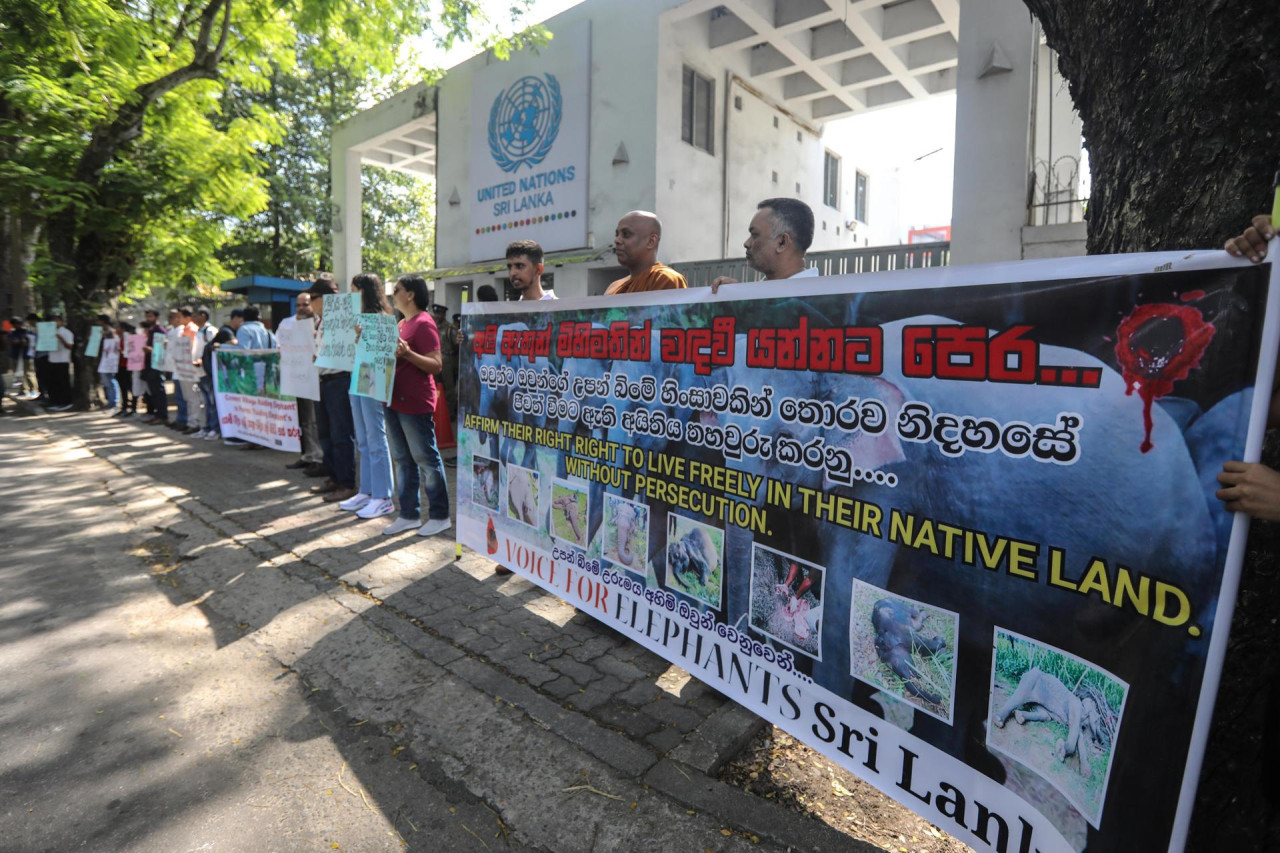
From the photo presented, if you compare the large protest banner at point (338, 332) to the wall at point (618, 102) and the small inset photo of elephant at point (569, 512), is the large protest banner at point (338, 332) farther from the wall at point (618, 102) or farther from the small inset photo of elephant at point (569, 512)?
the wall at point (618, 102)

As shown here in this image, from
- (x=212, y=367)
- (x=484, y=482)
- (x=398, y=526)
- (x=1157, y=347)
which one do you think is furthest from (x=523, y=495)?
(x=212, y=367)

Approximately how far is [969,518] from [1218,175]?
121 centimetres

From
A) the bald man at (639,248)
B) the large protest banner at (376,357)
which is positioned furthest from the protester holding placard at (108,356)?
the bald man at (639,248)

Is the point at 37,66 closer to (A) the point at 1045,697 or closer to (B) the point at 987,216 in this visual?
(B) the point at 987,216

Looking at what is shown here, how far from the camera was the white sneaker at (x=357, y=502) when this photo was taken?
614 cm

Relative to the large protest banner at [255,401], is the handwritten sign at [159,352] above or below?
above

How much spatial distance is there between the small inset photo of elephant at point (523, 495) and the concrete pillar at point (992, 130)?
662 cm

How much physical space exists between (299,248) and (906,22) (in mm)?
23564

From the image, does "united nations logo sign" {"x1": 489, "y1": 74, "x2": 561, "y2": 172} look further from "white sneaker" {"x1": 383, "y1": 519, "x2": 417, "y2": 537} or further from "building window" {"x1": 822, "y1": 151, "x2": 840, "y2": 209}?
"white sneaker" {"x1": 383, "y1": 519, "x2": 417, "y2": 537}

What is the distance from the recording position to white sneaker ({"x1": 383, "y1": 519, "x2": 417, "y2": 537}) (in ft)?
17.9

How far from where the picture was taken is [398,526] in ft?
18.1

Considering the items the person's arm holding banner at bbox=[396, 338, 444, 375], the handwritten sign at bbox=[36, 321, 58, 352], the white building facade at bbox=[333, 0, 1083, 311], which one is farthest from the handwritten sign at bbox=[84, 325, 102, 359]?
the person's arm holding banner at bbox=[396, 338, 444, 375]

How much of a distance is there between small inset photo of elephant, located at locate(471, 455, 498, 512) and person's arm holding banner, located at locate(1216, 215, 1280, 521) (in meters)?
3.29

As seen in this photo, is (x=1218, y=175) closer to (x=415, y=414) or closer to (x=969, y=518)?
(x=969, y=518)
